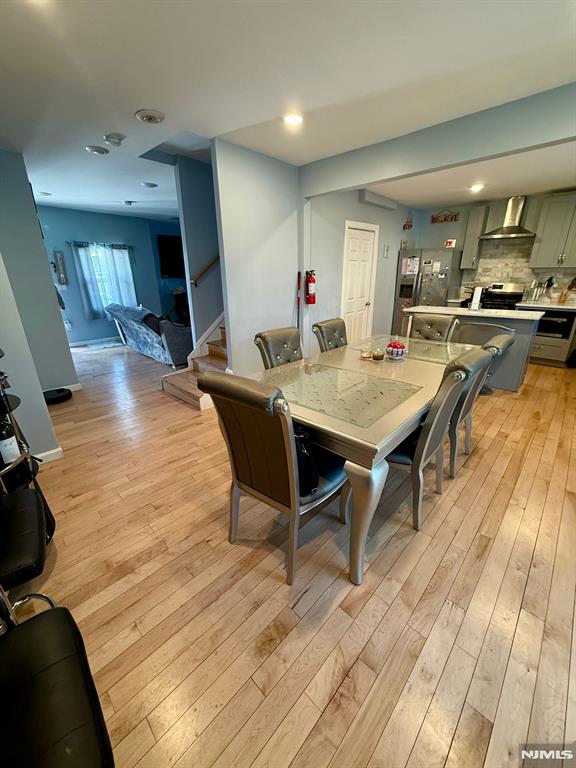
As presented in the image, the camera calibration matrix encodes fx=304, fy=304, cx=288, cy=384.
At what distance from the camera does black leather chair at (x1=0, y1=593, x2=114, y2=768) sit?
66cm

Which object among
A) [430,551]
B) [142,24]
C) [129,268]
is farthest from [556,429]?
[129,268]

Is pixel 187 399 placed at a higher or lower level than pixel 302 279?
lower

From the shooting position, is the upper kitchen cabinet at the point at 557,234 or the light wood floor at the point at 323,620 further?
the upper kitchen cabinet at the point at 557,234

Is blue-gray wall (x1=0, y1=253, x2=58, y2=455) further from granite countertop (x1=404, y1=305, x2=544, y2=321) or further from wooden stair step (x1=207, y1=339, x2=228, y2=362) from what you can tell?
granite countertop (x1=404, y1=305, x2=544, y2=321)

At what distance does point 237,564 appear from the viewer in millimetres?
1573

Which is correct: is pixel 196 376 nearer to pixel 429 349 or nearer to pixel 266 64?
pixel 429 349

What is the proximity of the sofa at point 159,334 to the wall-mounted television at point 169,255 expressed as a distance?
2.38 metres

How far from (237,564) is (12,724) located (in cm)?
95

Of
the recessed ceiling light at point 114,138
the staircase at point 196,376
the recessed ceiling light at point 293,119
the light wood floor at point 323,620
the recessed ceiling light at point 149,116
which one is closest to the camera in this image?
the light wood floor at point 323,620

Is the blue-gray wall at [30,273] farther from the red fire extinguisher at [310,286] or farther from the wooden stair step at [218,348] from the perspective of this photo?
the red fire extinguisher at [310,286]

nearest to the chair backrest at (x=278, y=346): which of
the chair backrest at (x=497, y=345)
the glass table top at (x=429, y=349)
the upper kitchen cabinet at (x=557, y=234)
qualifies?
the glass table top at (x=429, y=349)

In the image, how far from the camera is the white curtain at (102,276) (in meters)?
5.99

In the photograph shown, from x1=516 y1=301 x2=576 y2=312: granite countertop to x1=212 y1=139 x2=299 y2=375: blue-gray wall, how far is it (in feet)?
11.9

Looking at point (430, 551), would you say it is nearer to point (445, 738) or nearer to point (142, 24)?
point (445, 738)
